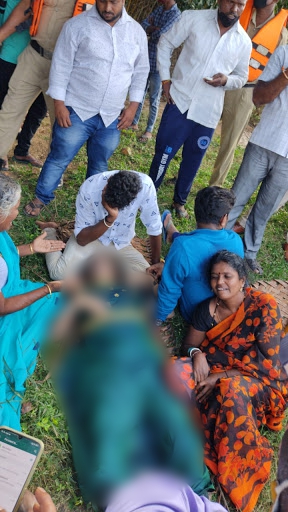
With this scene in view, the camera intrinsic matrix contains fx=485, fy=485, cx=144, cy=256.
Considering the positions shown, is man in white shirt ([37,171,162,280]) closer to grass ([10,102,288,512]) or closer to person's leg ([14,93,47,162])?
grass ([10,102,288,512])

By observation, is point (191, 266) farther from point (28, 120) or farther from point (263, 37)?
point (263, 37)

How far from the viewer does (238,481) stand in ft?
8.30

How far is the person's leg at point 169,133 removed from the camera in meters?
4.09

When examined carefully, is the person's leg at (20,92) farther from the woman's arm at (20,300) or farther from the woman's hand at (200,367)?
Answer: the woman's hand at (200,367)

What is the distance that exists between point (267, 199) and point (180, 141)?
35.5 inches

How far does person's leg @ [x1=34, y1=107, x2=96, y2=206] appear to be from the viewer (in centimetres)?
367

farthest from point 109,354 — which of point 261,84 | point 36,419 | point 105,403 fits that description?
point 261,84

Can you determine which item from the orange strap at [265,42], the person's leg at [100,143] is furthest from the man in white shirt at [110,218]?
the orange strap at [265,42]

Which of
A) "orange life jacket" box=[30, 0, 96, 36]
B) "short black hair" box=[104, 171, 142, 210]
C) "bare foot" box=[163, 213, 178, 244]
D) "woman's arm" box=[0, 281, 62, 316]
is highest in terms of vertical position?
"orange life jacket" box=[30, 0, 96, 36]

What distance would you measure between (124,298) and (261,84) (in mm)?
2009

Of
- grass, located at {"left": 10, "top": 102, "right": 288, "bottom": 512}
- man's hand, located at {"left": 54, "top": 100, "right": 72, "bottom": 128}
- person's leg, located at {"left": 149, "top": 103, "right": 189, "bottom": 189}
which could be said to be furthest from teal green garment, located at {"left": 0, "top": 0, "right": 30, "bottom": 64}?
person's leg, located at {"left": 149, "top": 103, "right": 189, "bottom": 189}

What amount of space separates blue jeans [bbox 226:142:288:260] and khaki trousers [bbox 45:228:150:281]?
1.15 meters

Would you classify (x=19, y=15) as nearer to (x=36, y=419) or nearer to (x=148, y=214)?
(x=148, y=214)

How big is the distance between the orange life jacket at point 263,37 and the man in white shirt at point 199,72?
400mm
